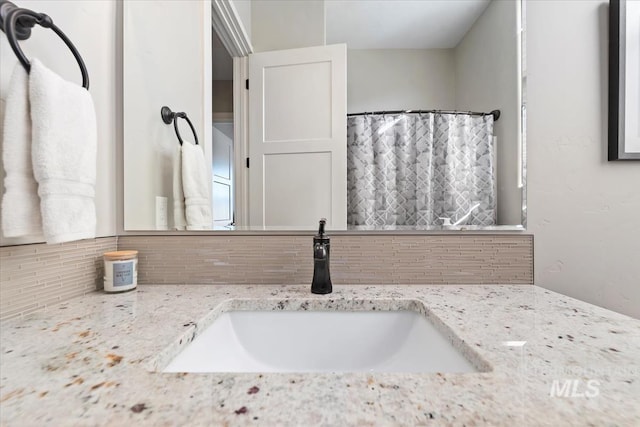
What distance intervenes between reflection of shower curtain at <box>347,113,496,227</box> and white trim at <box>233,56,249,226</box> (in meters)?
0.35

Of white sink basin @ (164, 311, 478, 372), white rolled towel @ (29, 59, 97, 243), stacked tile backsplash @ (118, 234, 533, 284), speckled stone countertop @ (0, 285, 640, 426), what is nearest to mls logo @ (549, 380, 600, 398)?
speckled stone countertop @ (0, 285, 640, 426)

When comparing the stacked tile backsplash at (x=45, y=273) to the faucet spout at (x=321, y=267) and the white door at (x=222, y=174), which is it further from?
the faucet spout at (x=321, y=267)

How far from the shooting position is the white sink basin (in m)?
0.62

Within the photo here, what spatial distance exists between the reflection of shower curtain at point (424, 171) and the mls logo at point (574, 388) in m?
0.51

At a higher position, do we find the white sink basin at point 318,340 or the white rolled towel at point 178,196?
→ the white rolled towel at point 178,196

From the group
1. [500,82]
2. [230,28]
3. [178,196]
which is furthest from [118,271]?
[500,82]

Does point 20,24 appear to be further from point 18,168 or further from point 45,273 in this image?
point 45,273

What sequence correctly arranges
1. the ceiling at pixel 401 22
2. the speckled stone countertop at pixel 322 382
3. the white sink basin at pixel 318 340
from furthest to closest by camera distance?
1. the ceiling at pixel 401 22
2. the white sink basin at pixel 318 340
3. the speckled stone countertop at pixel 322 382

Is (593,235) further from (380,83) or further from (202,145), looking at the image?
(202,145)

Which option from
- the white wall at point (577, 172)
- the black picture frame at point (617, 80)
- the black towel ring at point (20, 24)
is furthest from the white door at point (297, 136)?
the black picture frame at point (617, 80)

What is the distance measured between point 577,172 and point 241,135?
1037 mm

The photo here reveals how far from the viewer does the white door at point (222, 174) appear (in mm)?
878

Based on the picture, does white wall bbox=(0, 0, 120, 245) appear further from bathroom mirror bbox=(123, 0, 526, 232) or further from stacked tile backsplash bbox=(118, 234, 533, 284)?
stacked tile backsplash bbox=(118, 234, 533, 284)

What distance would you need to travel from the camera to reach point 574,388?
1.08 feet
